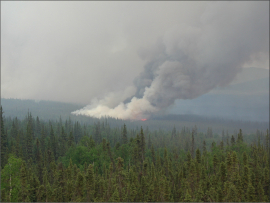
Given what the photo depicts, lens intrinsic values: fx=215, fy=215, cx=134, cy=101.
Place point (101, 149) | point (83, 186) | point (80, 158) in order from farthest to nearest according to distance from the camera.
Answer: point (101, 149), point (80, 158), point (83, 186)

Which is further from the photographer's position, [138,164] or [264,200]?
[138,164]

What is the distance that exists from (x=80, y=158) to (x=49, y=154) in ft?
71.5

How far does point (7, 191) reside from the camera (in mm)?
53281

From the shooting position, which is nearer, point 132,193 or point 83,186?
point 83,186

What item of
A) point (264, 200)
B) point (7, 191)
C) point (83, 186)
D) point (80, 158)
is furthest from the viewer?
point (80, 158)

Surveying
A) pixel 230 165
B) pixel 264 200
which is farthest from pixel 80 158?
pixel 264 200

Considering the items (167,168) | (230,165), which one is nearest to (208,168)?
(167,168)

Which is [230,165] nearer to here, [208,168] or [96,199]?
[208,168]

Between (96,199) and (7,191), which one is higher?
(7,191)

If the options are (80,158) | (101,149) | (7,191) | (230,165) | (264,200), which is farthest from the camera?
(101,149)

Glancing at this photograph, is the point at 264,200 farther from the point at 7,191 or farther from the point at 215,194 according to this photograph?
the point at 7,191

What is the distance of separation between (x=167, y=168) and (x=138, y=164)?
43.4ft

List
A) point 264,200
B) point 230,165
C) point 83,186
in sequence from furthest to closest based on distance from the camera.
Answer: point 230,165
point 264,200
point 83,186

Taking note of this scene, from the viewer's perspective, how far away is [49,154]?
Answer: 11381cm
